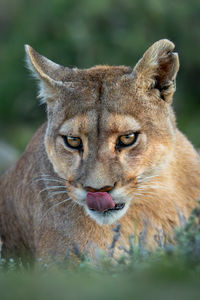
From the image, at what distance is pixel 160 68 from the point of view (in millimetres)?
5977

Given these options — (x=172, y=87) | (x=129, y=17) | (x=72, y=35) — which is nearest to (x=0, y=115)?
(x=72, y=35)

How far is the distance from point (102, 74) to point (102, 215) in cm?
140

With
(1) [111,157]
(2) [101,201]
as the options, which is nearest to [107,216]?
(2) [101,201]

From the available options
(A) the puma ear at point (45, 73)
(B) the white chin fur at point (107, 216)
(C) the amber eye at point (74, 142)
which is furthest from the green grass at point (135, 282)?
(A) the puma ear at point (45, 73)

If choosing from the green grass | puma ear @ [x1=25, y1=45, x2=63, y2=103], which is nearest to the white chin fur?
the green grass

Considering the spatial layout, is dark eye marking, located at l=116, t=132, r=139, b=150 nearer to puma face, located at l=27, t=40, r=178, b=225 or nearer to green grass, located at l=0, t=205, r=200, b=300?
puma face, located at l=27, t=40, r=178, b=225

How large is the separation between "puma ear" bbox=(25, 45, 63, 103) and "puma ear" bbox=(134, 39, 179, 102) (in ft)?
2.66

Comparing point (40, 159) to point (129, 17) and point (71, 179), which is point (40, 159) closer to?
point (71, 179)

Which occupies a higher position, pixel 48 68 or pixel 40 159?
pixel 48 68

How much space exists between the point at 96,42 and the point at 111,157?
29.3ft

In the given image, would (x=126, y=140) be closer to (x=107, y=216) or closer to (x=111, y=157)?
(x=111, y=157)

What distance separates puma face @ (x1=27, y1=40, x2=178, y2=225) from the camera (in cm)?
547

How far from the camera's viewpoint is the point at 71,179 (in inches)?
224

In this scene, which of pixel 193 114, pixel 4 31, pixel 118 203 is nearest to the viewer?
pixel 118 203
